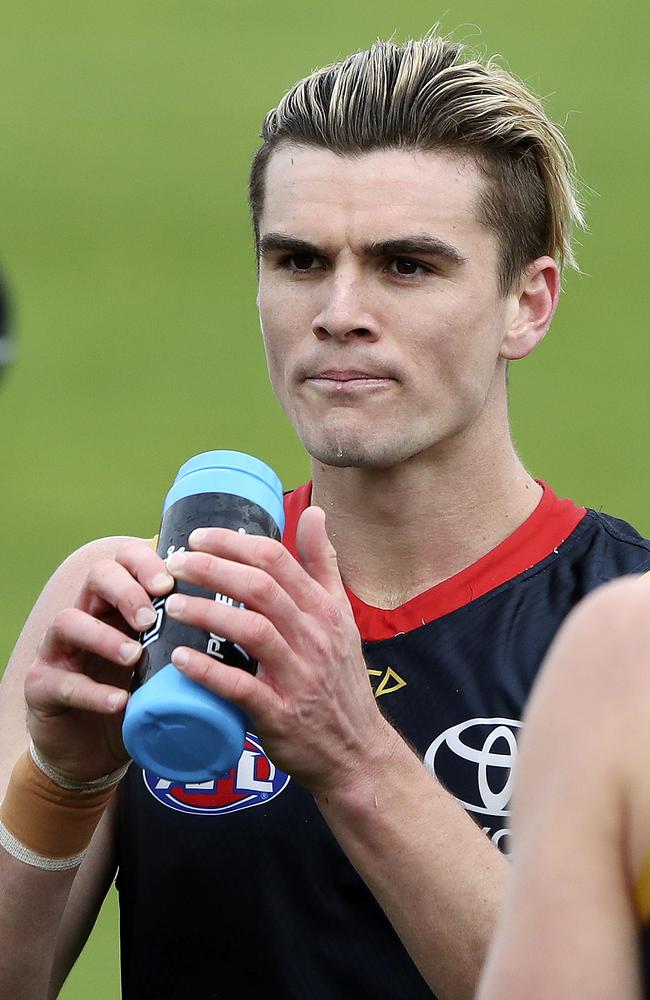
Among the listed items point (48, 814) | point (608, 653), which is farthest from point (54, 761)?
point (608, 653)

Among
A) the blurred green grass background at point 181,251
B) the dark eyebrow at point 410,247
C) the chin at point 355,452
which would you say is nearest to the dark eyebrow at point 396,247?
the dark eyebrow at point 410,247

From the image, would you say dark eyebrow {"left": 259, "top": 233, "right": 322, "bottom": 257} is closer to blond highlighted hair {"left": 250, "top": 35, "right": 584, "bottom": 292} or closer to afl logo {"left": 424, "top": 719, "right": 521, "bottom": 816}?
blond highlighted hair {"left": 250, "top": 35, "right": 584, "bottom": 292}

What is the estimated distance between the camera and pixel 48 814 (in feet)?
8.34

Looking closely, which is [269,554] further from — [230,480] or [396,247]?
[396,247]

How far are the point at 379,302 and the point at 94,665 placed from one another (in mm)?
828

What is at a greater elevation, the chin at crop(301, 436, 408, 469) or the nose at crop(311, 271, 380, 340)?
the nose at crop(311, 271, 380, 340)

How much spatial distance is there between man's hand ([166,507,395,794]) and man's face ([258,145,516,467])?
58 centimetres

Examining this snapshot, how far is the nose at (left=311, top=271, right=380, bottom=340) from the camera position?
2.84 metres

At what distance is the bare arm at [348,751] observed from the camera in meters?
2.11

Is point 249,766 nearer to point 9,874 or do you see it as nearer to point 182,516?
point 9,874

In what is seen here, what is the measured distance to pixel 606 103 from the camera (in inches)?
376

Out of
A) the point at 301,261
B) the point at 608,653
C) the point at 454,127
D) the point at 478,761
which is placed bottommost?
the point at 478,761

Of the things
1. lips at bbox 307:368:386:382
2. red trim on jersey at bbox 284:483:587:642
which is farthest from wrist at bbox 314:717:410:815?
lips at bbox 307:368:386:382

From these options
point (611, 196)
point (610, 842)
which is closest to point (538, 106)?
point (610, 842)
